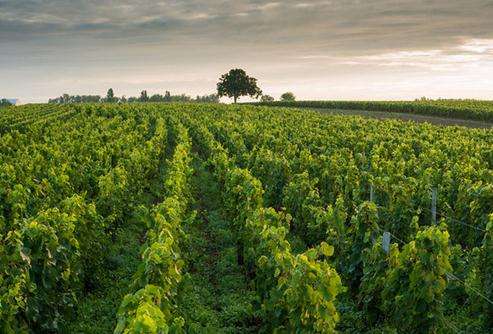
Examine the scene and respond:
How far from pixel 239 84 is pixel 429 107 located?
2419 inches

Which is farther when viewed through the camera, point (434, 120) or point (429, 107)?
point (429, 107)

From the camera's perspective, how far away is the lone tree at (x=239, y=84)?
119812mm

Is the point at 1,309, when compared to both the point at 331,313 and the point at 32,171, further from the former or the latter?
the point at 32,171

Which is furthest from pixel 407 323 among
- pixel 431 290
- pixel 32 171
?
pixel 32 171

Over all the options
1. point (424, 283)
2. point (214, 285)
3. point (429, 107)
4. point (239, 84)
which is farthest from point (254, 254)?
point (239, 84)

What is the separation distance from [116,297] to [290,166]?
9.02 meters

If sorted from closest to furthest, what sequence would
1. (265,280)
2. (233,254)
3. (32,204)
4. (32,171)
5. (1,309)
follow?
(1,309)
(265,280)
(233,254)
(32,204)
(32,171)

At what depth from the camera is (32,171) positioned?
19.1 meters

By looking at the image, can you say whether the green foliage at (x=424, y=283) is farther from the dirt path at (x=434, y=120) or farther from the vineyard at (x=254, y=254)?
the dirt path at (x=434, y=120)

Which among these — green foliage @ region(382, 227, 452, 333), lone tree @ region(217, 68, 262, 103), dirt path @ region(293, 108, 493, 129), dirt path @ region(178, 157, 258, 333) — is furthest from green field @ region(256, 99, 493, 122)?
green foliage @ region(382, 227, 452, 333)

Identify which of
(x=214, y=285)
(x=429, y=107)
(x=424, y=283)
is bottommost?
(x=214, y=285)

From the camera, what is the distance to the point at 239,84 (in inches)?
4717

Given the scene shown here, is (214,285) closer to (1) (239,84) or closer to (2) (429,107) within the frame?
(2) (429,107)

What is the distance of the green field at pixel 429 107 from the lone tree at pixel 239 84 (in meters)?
30.7
